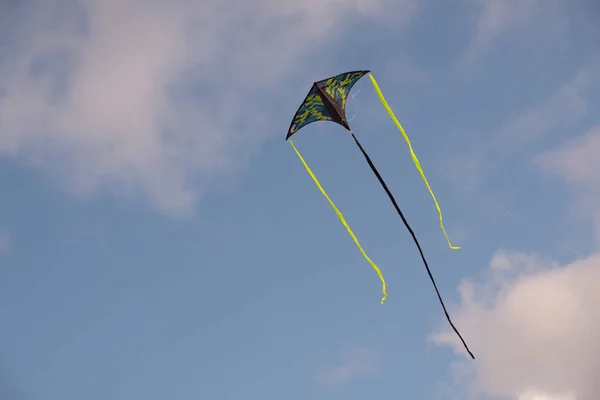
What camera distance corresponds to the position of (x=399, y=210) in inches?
487

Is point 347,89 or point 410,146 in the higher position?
point 347,89

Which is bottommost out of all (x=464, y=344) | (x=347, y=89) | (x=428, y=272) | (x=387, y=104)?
(x=464, y=344)

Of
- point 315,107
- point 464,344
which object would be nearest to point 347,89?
point 315,107

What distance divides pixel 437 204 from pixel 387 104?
121 inches

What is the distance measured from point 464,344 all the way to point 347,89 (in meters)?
8.38

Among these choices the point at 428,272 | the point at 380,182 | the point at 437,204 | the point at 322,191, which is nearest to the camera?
the point at 428,272

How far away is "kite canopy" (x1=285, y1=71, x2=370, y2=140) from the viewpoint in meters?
15.8

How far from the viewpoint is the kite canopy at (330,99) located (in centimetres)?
1577

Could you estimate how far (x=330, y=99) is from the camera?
626 inches

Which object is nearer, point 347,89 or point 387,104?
point 387,104

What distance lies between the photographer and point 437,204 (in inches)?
534

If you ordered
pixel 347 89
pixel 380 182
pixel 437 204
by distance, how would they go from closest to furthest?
1. pixel 380 182
2. pixel 437 204
3. pixel 347 89

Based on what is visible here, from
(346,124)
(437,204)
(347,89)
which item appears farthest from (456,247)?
(347,89)

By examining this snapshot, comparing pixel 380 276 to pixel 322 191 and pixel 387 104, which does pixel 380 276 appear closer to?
pixel 322 191
